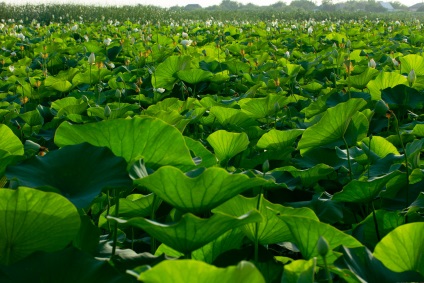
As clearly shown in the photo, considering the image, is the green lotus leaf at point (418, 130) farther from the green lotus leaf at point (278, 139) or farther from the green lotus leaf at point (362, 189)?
the green lotus leaf at point (362, 189)

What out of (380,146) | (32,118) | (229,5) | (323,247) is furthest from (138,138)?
(229,5)

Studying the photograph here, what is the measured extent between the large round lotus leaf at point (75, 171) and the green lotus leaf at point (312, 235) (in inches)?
11.5

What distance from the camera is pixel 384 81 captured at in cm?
223

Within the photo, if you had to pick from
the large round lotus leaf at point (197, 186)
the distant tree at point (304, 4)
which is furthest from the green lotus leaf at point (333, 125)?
the distant tree at point (304, 4)

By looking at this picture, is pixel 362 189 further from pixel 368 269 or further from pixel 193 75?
pixel 193 75

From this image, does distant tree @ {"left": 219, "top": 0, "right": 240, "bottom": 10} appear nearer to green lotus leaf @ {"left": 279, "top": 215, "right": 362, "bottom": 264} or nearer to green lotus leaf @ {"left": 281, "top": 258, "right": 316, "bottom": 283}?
green lotus leaf @ {"left": 279, "top": 215, "right": 362, "bottom": 264}

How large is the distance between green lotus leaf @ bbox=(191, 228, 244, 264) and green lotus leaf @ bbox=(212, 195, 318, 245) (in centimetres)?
2

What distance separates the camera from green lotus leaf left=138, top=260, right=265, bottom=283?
0.60 m

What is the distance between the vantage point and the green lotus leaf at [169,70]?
8.71 ft

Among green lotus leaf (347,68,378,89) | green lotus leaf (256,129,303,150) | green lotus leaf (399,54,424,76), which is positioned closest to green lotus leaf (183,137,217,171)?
green lotus leaf (256,129,303,150)

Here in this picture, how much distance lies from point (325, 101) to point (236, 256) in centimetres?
140

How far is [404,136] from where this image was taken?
5.84 feet

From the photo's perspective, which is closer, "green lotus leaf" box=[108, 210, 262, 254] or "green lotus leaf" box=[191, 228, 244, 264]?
"green lotus leaf" box=[108, 210, 262, 254]

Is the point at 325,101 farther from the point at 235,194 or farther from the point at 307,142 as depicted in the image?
the point at 235,194
